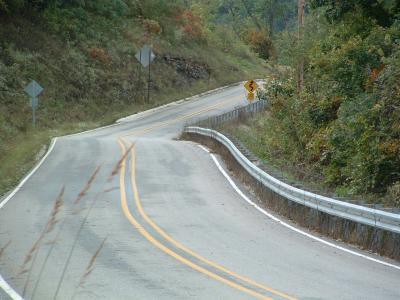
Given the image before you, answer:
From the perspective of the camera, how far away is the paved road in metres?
7.99

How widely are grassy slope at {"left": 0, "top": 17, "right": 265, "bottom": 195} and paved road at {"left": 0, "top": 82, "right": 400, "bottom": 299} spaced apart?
8679 mm

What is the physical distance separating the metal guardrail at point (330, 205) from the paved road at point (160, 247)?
757 mm

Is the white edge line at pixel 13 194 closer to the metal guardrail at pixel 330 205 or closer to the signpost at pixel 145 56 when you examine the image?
the metal guardrail at pixel 330 205

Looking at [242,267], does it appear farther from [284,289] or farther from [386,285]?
[386,285]

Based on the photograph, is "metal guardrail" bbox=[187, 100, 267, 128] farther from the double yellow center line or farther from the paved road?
the double yellow center line

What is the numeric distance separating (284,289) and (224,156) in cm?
1701

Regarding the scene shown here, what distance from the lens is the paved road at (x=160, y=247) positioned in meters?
7.99

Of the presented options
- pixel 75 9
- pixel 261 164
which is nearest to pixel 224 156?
pixel 261 164

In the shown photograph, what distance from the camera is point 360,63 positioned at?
829 inches

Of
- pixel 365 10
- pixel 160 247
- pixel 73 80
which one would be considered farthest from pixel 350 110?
pixel 73 80

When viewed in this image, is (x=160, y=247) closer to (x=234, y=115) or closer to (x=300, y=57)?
(x=300, y=57)

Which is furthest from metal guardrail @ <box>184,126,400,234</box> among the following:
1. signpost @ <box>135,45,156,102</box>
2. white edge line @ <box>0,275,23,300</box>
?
signpost @ <box>135,45,156,102</box>

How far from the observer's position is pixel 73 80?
46.5 m

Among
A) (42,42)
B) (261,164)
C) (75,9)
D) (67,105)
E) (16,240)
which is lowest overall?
(16,240)
